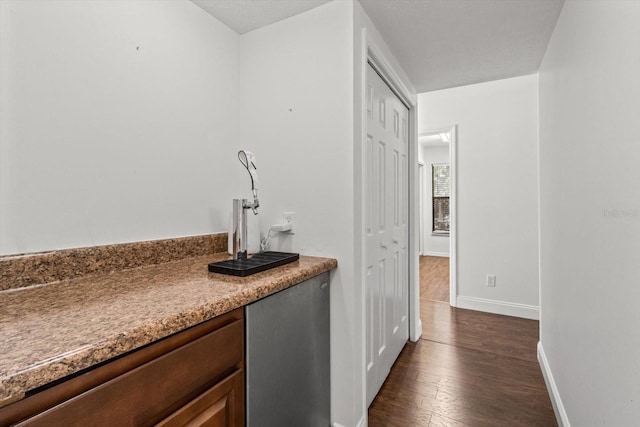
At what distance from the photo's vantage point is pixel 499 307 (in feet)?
10.6

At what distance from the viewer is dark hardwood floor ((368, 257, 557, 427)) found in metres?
1.70

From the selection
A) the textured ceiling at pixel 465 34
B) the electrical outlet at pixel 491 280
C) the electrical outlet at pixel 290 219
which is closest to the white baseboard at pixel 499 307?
the electrical outlet at pixel 491 280

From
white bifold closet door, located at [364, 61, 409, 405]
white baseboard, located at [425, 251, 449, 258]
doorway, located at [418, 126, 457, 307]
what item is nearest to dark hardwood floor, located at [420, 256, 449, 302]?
white baseboard, located at [425, 251, 449, 258]

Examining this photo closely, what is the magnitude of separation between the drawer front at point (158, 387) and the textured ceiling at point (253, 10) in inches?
58.4

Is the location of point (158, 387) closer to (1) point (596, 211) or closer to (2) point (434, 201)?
(1) point (596, 211)

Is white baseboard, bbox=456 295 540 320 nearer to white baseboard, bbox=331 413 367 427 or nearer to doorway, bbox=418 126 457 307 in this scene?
white baseboard, bbox=331 413 367 427

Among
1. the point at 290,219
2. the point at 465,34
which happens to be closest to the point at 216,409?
the point at 290,219

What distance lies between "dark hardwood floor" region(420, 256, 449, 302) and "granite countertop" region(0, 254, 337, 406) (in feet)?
10.2

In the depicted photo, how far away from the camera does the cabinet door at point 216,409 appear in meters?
0.80

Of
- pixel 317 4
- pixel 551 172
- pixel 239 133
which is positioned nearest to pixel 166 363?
pixel 239 133

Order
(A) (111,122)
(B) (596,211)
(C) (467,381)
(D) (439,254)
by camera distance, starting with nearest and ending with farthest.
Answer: (B) (596,211) < (A) (111,122) < (C) (467,381) < (D) (439,254)

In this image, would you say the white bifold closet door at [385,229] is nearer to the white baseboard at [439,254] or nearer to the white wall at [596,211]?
the white wall at [596,211]

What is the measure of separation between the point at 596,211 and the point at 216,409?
4.64ft

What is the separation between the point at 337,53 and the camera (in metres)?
1.50
